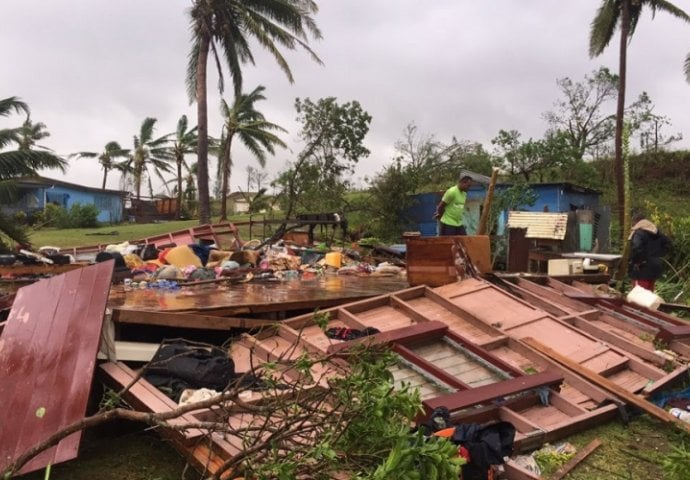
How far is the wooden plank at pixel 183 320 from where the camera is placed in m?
4.73

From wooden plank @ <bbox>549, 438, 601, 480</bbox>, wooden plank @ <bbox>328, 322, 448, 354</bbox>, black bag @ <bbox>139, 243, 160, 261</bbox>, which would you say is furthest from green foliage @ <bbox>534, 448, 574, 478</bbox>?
black bag @ <bbox>139, 243, 160, 261</bbox>

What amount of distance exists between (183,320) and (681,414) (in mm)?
4157

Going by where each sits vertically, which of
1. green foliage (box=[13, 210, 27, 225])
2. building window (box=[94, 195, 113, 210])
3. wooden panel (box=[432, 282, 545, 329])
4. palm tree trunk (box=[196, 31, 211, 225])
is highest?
palm tree trunk (box=[196, 31, 211, 225])

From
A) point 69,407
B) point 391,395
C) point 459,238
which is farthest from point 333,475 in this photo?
point 459,238

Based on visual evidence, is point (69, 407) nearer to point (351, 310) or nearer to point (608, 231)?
point (351, 310)

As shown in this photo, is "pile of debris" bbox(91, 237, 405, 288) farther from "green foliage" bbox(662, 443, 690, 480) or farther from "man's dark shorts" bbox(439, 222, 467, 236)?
"green foliage" bbox(662, 443, 690, 480)

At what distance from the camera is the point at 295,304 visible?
6.09 m

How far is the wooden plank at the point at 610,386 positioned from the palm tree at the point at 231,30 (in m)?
14.5

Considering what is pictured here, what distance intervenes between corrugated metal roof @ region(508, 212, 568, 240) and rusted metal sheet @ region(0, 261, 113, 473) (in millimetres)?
10704

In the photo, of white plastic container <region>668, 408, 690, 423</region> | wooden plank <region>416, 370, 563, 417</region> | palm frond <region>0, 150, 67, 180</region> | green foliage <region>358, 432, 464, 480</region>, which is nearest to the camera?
green foliage <region>358, 432, 464, 480</region>

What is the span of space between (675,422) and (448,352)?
1.81 metres

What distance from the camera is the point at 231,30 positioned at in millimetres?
18719

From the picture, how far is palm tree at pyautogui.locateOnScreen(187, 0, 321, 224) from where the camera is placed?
715 inches

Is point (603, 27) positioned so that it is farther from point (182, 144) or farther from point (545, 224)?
point (182, 144)
